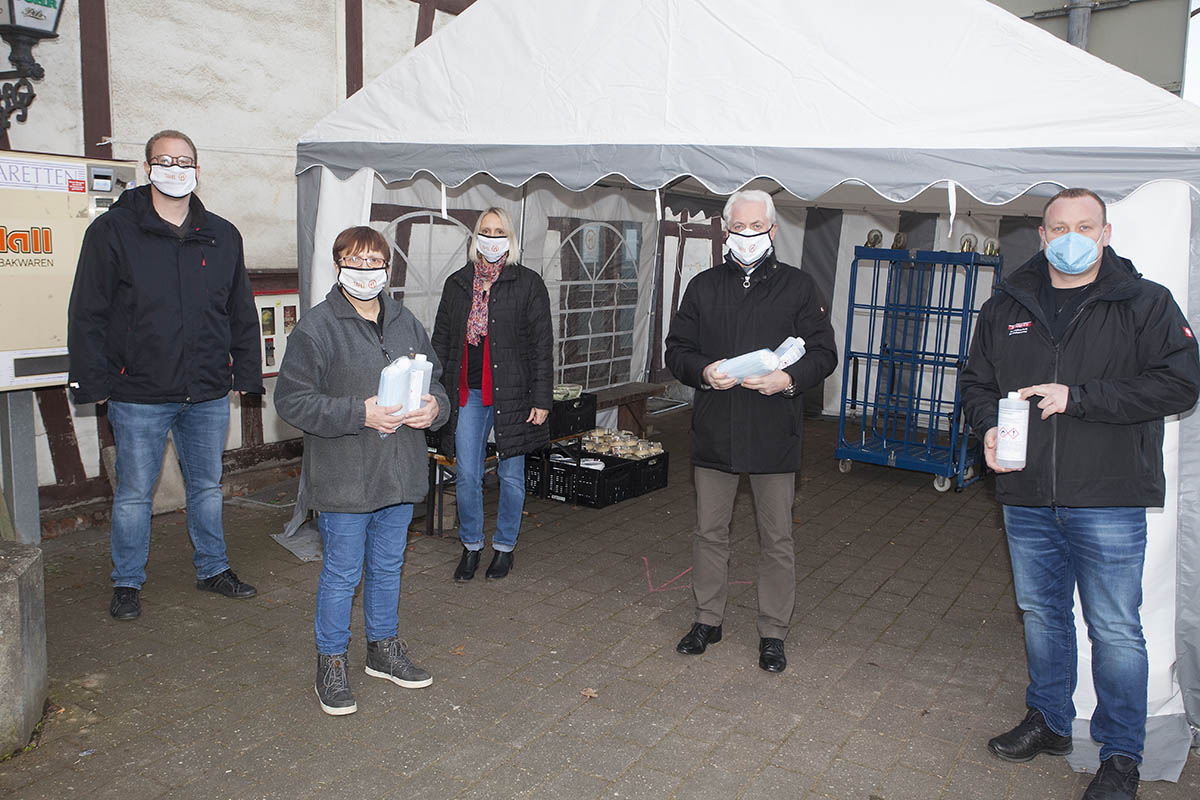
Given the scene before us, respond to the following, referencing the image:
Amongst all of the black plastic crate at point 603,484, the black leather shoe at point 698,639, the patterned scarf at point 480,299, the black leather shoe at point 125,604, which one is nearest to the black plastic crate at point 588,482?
the black plastic crate at point 603,484

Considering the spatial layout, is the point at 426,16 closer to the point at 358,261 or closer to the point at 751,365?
the point at 358,261

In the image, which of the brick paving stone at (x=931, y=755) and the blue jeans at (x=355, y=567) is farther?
the blue jeans at (x=355, y=567)

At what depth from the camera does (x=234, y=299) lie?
15.9 ft

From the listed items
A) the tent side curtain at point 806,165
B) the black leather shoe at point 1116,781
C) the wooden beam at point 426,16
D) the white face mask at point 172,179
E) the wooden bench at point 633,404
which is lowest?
the black leather shoe at point 1116,781

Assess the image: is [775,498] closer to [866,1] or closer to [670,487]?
[866,1]

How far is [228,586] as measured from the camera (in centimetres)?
498

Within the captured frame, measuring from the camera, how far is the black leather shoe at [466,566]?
5332 mm

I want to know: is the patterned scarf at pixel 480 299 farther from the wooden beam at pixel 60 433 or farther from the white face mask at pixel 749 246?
the wooden beam at pixel 60 433

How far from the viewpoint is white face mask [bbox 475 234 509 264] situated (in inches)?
201

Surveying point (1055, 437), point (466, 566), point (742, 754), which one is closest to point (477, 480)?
point (466, 566)

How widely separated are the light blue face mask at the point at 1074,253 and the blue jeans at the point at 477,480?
2.94 meters

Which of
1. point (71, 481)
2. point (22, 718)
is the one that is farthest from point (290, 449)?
point (22, 718)

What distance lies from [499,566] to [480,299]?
1.47m

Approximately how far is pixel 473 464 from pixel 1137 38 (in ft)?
16.0
